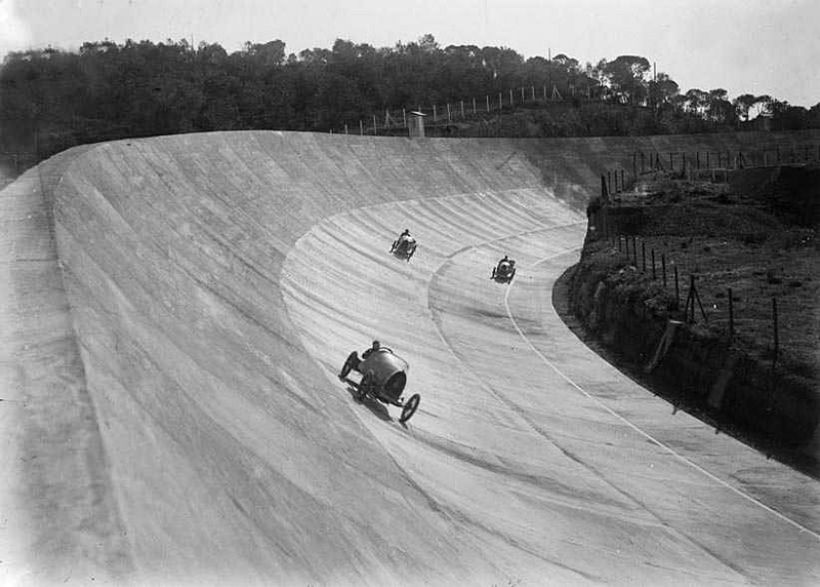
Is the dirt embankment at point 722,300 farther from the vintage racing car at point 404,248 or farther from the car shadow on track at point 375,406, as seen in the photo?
the car shadow on track at point 375,406

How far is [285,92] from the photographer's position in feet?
326

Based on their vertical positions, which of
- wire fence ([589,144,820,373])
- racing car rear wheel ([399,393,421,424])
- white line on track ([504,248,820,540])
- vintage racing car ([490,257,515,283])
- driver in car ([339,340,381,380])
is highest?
driver in car ([339,340,381,380])

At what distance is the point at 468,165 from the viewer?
69312 mm

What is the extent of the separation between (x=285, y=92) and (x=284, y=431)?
3487 inches

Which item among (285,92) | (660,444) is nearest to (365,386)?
(660,444)

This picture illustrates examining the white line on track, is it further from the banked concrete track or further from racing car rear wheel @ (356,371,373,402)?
racing car rear wheel @ (356,371,373,402)

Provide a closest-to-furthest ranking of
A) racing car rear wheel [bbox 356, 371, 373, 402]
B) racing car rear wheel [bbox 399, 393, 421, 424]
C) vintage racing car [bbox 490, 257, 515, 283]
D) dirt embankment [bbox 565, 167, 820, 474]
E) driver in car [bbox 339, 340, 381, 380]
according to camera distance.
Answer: racing car rear wheel [bbox 399, 393, 421, 424] → racing car rear wheel [bbox 356, 371, 373, 402] → driver in car [bbox 339, 340, 381, 380] → dirt embankment [bbox 565, 167, 820, 474] → vintage racing car [bbox 490, 257, 515, 283]

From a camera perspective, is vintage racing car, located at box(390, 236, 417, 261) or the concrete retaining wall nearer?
the concrete retaining wall

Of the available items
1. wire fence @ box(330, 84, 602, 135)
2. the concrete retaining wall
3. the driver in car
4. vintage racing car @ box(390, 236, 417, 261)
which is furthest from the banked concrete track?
wire fence @ box(330, 84, 602, 135)

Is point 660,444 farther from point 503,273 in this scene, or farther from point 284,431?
point 503,273

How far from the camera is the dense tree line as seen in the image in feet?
148

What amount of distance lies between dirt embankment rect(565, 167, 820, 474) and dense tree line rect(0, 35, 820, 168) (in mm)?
23762

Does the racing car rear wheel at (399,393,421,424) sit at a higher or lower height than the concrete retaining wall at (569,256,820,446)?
higher

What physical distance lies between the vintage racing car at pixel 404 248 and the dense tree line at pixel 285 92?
1506cm
